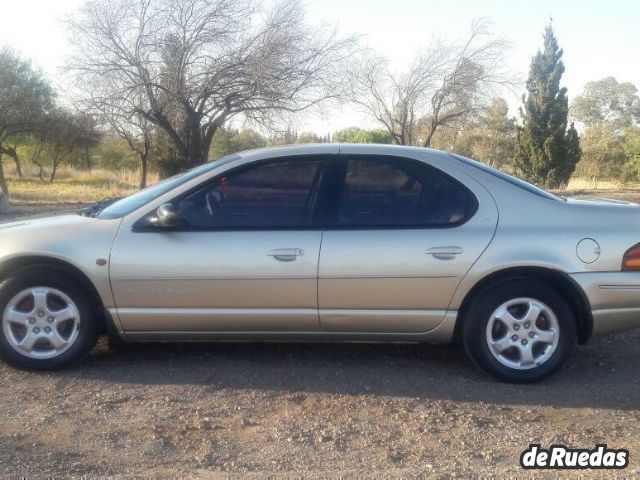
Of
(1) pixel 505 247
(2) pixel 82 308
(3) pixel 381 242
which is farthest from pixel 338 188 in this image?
(2) pixel 82 308

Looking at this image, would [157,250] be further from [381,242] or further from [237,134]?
[237,134]

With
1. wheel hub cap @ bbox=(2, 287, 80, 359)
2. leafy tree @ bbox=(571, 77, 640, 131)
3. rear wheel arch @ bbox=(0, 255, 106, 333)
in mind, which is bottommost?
wheel hub cap @ bbox=(2, 287, 80, 359)

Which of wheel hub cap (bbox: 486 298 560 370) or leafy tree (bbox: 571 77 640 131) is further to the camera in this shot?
leafy tree (bbox: 571 77 640 131)

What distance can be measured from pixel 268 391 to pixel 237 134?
2447 centimetres

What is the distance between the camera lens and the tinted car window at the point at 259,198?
4.68 m

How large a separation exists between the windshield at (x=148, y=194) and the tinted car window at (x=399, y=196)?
0.92 m

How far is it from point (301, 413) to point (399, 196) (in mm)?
1584

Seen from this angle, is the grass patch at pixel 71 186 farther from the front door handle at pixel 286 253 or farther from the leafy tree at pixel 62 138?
the front door handle at pixel 286 253

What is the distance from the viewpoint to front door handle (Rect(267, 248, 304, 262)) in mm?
4512

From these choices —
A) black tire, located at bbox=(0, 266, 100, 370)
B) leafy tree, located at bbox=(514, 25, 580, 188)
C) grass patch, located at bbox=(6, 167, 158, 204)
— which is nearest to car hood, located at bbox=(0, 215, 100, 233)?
black tire, located at bbox=(0, 266, 100, 370)

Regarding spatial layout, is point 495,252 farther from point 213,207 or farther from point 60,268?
point 60,268

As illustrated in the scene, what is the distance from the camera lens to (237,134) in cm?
2812

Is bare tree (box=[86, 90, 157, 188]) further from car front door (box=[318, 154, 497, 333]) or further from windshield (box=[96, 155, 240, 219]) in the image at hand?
car front door (box=[318, 154, 497, 333])

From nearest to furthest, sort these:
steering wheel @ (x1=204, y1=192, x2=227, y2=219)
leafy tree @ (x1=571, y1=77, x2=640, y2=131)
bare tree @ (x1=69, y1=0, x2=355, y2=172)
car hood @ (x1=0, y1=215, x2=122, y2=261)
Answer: car hood @ (x1=0, y1=215, x2=122, y2=261), steering wheel @ (x1=204, y1=192, x2=227, y2=219), bare tree @ (x1=69, y1=0, x2=355, y2=172), leafy tree @ (x1=571, y1=77, x2=640, y2=131)
